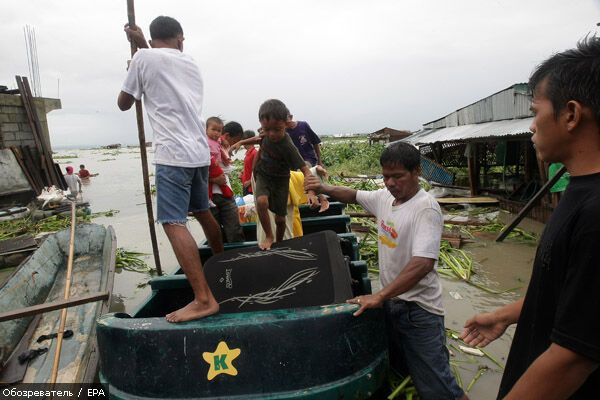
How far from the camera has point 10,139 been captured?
13352mm

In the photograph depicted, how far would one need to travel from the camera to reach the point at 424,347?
236 cm

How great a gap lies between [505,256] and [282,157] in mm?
5227

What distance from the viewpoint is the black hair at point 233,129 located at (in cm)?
569

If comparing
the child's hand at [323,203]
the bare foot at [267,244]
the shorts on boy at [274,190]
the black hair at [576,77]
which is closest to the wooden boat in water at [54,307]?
the bare foot at [267,244]

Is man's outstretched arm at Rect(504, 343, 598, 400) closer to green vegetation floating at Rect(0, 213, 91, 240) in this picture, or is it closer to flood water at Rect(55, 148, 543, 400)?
flood water at Rect(55, 148, 543, 400)

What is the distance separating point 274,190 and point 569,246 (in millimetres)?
3260

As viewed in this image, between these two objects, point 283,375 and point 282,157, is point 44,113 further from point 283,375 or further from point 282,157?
point 283,375

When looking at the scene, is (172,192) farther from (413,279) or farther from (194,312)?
(413,279)

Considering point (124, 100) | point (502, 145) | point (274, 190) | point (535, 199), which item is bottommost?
point (535, 199)

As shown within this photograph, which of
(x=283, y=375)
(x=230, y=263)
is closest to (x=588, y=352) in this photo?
(x=283, y=375)

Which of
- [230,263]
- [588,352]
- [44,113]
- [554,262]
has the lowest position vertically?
[230,263]

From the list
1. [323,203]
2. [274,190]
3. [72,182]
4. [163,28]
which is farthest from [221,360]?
[72,182]

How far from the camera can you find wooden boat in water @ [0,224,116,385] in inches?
130

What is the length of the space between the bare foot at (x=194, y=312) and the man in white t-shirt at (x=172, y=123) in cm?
3
